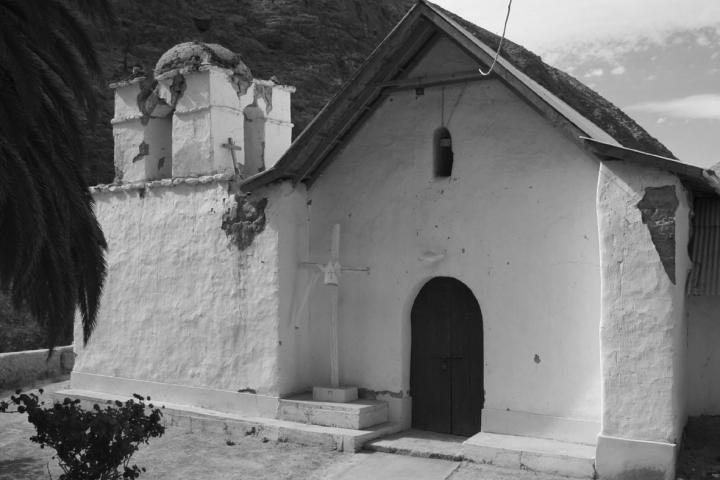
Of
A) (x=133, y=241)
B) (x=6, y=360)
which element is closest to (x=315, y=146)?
(x=133, y=241)

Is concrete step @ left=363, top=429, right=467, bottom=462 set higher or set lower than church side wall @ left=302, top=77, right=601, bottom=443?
lower

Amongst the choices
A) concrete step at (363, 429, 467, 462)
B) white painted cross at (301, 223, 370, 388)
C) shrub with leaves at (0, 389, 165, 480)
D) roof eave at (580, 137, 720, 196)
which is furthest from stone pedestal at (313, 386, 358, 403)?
roof eave at (580, 137, 720, 196)

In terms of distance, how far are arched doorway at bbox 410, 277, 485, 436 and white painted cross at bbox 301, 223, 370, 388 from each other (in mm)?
1033

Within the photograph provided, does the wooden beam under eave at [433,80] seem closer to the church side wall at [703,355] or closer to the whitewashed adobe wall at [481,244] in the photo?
the whitewashed adobe wall at [481,244]

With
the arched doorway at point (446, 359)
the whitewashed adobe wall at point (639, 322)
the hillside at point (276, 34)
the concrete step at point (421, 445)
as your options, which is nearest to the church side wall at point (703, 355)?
the whitewashed adobe wall at point (639, 322)

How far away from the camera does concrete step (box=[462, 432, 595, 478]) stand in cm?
788

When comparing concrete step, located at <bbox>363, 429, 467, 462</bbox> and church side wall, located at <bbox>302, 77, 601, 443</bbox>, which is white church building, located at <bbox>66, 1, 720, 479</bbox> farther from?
concrete step, located at <bbox>363, 429, 467, 462</bbox>

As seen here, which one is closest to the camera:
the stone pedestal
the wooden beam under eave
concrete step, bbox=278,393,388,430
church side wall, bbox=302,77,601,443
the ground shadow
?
the ground shadow

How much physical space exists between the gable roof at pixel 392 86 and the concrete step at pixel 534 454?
11.3 ft

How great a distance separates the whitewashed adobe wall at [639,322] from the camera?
25.3 ft

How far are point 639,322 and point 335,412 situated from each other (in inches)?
156

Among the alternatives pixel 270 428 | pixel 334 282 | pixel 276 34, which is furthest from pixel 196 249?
pixel 276 34

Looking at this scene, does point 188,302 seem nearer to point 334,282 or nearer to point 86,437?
point 334,282

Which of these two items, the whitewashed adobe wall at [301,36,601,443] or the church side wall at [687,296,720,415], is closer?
A: the whitewashed adobe wall at [301,36,601,443]
